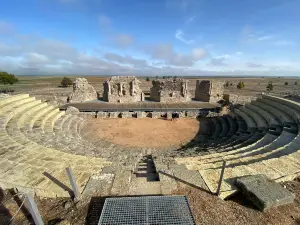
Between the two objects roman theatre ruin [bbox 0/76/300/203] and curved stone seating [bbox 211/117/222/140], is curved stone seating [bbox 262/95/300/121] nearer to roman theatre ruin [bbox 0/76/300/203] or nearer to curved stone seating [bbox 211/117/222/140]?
roman theatre ruin [bbox 0/76/300/203]

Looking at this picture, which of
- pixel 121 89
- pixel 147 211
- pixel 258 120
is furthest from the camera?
pixel 121 89

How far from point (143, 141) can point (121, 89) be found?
13.2 m

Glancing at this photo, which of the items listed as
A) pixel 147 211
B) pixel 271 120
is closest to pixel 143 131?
pixel 271 120

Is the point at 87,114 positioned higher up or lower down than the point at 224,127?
higher up

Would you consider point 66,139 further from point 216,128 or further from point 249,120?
point 249,120

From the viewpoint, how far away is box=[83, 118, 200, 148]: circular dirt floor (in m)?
15.1

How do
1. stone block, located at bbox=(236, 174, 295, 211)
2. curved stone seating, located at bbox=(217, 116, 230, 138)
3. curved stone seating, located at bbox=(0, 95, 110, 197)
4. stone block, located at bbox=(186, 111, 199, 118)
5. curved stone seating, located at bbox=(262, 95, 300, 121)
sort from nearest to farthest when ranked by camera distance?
1. stone block, located at bbox=(236, 174, 295, 211)
2. curved stone seating, located at bbox=(0, 95, 110, 197)
3. curved stone seating, located at bbox=(262, 95, 300, 121)
4. curved stone seating, located at bbox=(217, 116, 230, 138)
5. stone block, located at bbox=(186, 111, 199, 118)

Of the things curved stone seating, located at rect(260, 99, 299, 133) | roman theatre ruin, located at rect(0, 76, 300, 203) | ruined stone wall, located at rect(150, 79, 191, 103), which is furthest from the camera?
ruined stone wall, located at rect(150, 79, 191, 103)

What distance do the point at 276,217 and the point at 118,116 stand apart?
66.0 ft

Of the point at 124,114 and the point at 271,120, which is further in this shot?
the point at 124,114

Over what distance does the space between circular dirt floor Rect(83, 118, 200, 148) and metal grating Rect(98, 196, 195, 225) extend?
9.69 m

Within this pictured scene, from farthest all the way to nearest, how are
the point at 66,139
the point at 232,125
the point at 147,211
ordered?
1. the point at 232,125
2. the point at 66,139
3. the point at 147,211

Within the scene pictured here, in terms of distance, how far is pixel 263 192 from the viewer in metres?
4.58

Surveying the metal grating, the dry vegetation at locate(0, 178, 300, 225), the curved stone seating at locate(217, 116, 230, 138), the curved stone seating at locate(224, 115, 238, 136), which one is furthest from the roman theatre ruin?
the metal grating
